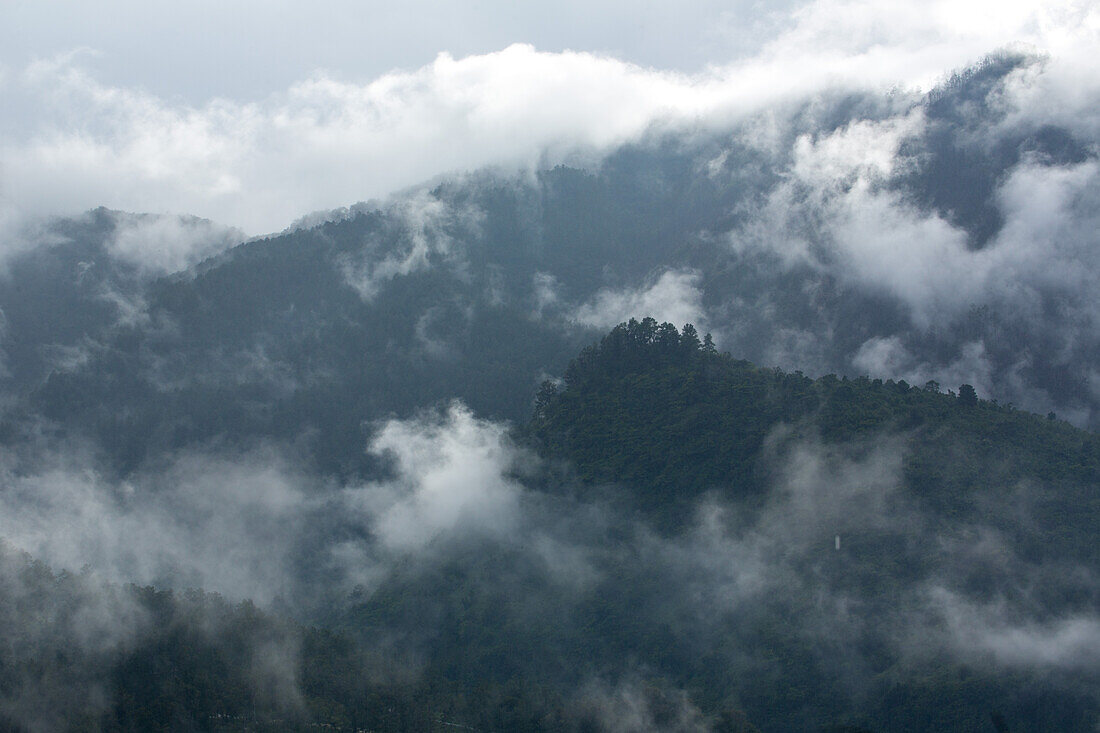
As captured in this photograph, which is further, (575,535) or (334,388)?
(334,388)

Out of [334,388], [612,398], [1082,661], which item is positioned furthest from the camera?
[334,388]

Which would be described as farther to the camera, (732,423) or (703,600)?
(732,423)

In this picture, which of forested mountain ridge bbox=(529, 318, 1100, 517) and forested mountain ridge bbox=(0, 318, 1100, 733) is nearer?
forested mountain ridge bbox=(0, 318, 1100, 733)

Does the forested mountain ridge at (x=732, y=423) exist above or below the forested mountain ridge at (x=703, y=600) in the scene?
above

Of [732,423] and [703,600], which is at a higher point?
[732,423]

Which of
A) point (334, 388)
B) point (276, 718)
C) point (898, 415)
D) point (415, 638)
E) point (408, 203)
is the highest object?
point (408, 203)

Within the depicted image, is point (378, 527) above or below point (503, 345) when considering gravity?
below

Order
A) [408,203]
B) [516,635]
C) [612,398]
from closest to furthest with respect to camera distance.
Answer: [516,635] < [612,398] < [408,203]

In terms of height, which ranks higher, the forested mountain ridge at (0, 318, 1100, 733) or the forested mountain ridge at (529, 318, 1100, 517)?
the forested mountain ridge at (529, 318, 1100, 517)

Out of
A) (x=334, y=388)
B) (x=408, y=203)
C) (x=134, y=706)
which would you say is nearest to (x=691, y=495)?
(x=134, y=706)

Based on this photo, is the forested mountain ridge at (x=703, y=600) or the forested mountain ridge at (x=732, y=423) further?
the forested mountain ridge at (x=732, y=423)

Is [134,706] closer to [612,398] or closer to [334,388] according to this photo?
[612,398]
